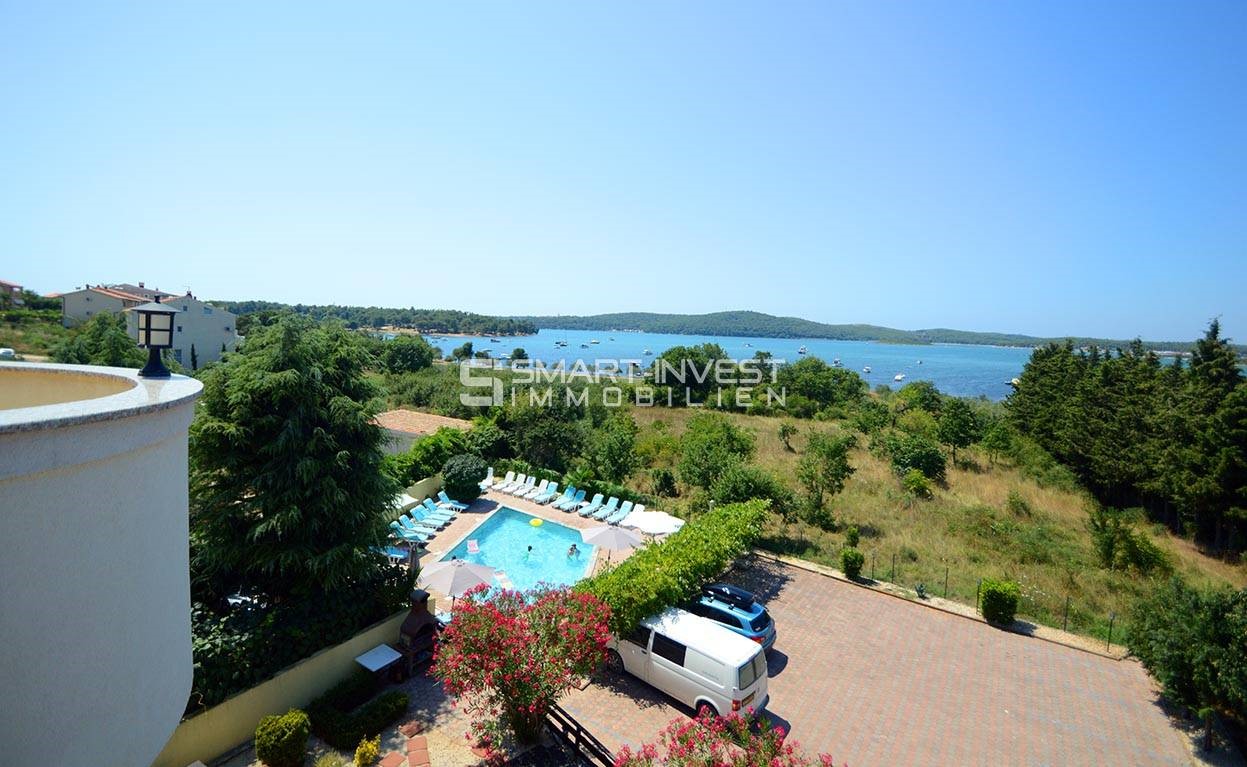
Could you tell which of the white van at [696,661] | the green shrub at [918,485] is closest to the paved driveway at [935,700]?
the white van at [696,661]

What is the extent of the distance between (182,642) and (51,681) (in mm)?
1376

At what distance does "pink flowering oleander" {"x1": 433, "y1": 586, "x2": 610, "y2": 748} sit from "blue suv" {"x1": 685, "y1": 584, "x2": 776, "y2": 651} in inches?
119

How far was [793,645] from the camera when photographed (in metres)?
11.0

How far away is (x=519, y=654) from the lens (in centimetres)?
728

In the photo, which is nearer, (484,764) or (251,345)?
(484,764)

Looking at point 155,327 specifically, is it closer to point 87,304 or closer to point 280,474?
point 280,474

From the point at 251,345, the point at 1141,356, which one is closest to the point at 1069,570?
the point at 251,345

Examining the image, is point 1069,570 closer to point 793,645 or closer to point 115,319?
point 793,645

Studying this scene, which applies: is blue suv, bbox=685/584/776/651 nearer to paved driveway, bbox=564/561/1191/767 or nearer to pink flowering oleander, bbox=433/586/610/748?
paved driveway, bbox=564/561/1191/767

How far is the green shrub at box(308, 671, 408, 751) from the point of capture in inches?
322

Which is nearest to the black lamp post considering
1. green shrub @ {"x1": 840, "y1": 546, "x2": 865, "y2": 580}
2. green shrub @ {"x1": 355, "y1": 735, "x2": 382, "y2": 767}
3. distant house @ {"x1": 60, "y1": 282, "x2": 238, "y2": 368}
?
green shrub @ {"x1": 355, "y1": 735, "x2": 382, "y2": 767}

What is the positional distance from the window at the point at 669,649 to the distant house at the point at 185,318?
144 ft

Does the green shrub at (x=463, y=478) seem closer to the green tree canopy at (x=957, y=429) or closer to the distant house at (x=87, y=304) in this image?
the green tree canopy at (x=957, y=429)

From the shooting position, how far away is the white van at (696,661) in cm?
838
